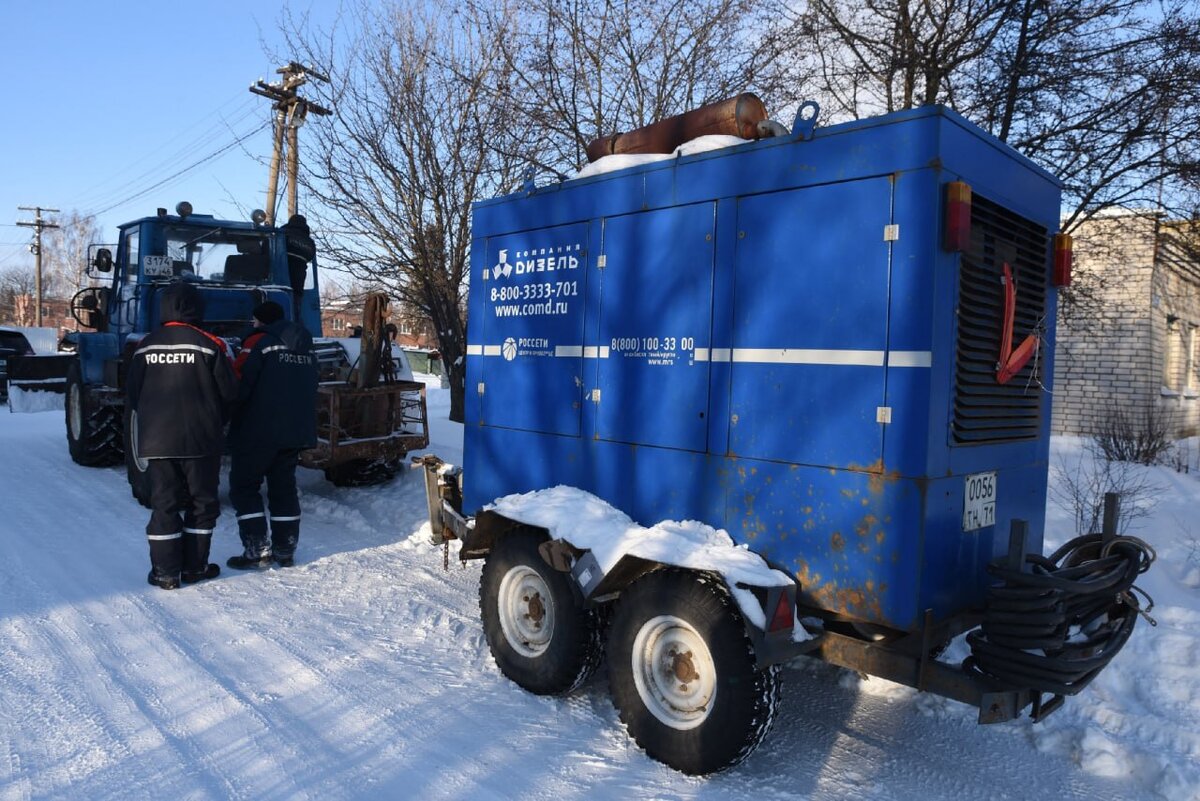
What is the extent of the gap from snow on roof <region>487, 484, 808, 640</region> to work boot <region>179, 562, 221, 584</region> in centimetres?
250

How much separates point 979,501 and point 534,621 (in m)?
2.18

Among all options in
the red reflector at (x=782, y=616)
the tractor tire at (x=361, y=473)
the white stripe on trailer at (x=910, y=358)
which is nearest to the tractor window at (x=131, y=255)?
the tractor tire at (x=361, y=473)

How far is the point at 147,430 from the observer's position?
17.3 feet

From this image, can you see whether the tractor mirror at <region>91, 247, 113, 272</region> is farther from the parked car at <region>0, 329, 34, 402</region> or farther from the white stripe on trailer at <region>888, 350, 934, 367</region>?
the parked car at <region>0, 329, 34, 402</region>

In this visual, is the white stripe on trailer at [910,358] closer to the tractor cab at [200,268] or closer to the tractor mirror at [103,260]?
the tractor cab at [200,268]

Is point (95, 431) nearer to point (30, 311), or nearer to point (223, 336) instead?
point (223, 336)

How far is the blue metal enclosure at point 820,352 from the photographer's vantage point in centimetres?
297

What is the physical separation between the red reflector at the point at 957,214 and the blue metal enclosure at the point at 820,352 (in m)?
0.03

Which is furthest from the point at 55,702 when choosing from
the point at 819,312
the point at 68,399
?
the point at 68,399

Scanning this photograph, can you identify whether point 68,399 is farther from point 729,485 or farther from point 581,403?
point 729,485

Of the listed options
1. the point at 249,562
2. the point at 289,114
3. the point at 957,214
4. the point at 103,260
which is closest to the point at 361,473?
the point at 249,562

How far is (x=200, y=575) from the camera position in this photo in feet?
18.0

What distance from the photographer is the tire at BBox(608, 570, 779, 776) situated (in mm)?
3078

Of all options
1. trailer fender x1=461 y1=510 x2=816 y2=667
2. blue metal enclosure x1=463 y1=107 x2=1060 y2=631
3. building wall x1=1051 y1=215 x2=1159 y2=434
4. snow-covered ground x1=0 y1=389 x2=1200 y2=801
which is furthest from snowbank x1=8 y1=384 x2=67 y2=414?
building wall x1=1051 y1=215 x2=1159 y2=434
